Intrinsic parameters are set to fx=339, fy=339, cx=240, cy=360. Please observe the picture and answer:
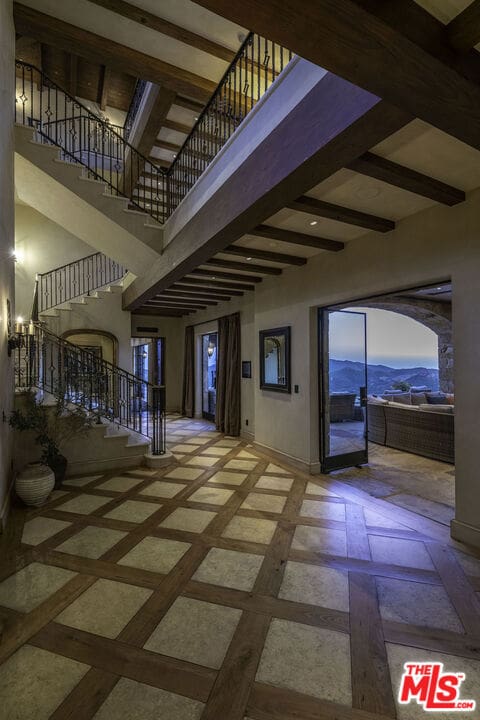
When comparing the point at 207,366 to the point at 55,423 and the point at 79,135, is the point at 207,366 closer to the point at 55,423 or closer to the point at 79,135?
the point at 55,423

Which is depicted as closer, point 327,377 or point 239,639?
point 239,639

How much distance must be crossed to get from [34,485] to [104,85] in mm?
7367

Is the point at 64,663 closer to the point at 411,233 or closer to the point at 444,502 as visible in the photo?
the point at 444,502

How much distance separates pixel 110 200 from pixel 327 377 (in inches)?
149

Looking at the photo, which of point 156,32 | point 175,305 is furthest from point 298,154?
point 175,305

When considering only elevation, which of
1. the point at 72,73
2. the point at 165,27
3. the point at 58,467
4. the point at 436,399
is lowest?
the point at 58,467

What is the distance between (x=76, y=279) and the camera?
8594 millimetres

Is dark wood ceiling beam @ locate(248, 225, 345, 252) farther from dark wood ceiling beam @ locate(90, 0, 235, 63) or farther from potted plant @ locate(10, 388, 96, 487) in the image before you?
dark wood ceiling beam @ locate(90, 0, 235, 63)

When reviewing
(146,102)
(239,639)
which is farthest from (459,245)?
(146,102)

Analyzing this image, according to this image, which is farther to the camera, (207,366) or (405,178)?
(207,366)

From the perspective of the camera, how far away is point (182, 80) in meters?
5.24

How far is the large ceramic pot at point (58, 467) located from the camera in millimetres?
3885

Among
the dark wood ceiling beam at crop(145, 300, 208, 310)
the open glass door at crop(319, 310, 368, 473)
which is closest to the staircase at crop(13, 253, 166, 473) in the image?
the open glass door at crop(319, 310, 368, 473)

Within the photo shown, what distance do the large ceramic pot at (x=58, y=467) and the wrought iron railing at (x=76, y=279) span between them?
5.31 m
